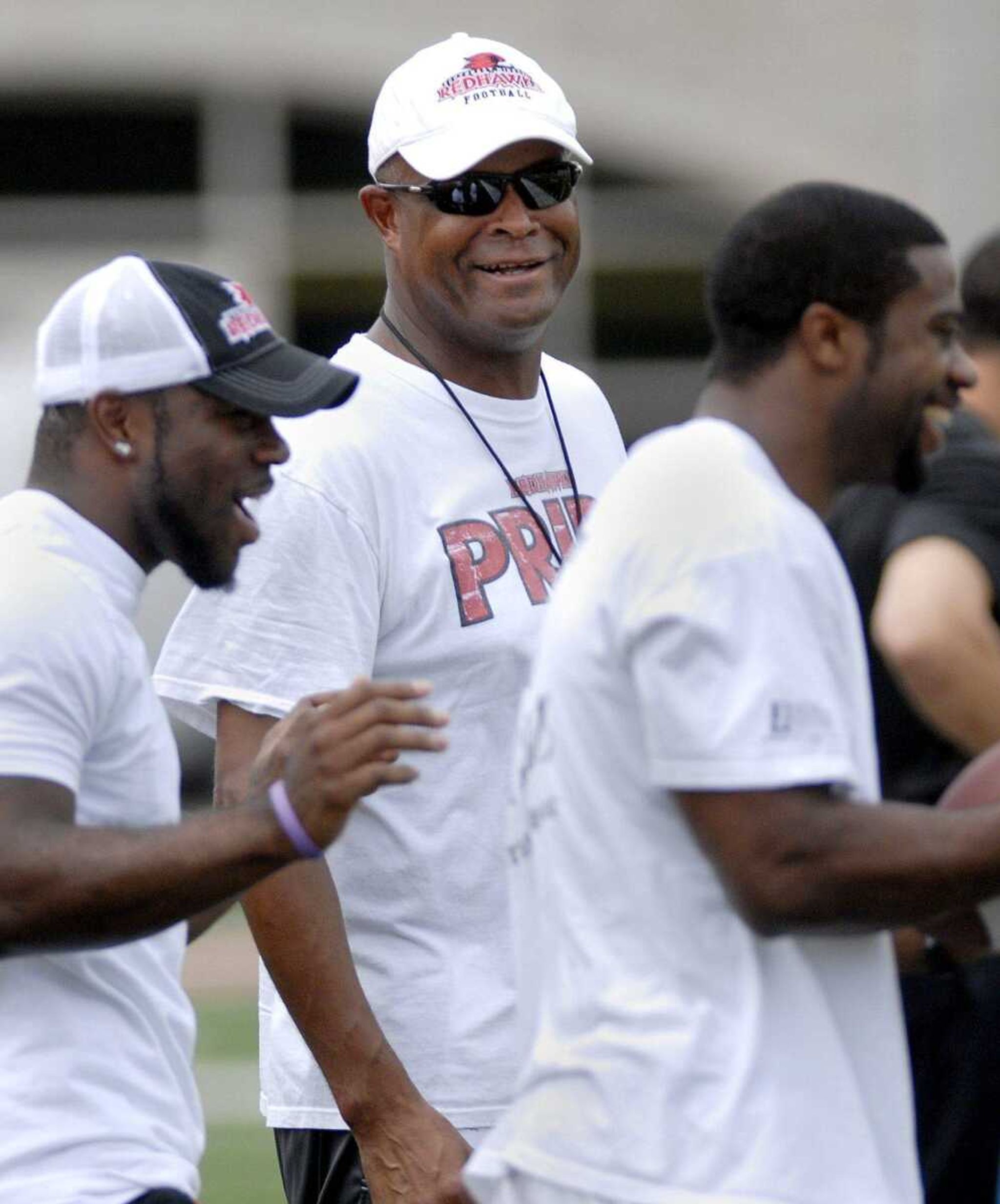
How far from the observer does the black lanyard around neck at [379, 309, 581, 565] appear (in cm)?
413

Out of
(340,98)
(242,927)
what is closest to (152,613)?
(242,927)

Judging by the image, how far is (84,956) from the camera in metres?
3.21

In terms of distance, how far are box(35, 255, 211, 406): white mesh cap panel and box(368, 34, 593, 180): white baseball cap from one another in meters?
0.91

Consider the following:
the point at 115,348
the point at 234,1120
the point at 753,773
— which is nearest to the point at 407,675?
the point at 115,348

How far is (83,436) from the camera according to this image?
336 centimetres

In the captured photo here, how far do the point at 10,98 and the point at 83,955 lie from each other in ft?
60.6

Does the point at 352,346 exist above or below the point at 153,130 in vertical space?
above

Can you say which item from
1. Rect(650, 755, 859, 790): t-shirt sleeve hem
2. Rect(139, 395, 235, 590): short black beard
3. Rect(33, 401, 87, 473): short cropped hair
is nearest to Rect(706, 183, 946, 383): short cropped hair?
Rect(650, 755, 859, 790): t-shirt sleeve hem

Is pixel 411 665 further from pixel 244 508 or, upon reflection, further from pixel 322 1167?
pixel 322 1167

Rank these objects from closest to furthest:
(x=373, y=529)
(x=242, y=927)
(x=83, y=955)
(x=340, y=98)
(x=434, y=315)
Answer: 1. (x=83, y=955)
2. (x=373, y=529)
3. (x=434, y=315)
4. (x=242, y=927)
5. (x=340, y=98)

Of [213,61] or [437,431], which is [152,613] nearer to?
[213,61]

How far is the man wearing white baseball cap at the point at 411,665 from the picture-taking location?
3.82m

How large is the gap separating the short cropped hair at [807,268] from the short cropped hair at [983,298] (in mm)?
1103

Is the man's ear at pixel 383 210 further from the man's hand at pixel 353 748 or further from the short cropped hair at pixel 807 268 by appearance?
the man's hand at pixel 353 748
